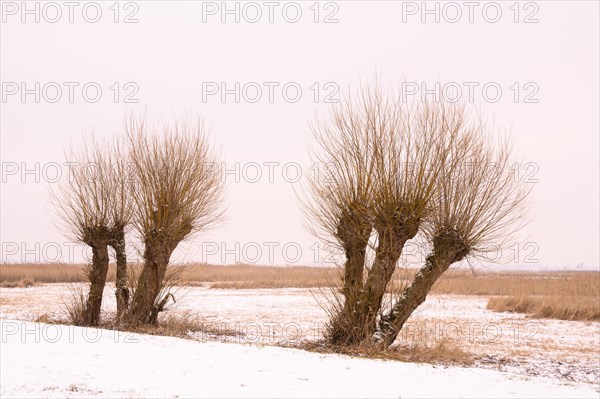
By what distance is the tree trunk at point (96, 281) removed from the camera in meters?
19.1

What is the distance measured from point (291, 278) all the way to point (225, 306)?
19.7m

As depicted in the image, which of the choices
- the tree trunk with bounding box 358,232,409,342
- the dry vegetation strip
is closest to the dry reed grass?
the dry vegetation strip

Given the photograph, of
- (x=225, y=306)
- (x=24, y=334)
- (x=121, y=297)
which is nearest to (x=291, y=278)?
(x=225, y=306)

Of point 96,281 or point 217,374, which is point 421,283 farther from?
point 96,281

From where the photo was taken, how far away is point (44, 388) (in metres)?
9.71

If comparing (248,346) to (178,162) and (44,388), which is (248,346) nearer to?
(44,388)

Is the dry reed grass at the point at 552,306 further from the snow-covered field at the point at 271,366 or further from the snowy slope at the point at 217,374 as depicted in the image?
the snowy slope at the point at 217,374

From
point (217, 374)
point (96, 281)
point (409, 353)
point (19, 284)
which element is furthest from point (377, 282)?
point (19, 284)

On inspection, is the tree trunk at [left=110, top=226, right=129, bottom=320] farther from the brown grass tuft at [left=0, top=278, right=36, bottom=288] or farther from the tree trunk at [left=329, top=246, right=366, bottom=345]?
the brown grass tuft at [left=0, top=278, right=36, bottom=288]

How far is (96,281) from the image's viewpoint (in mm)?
19203

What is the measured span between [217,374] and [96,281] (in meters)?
9.57

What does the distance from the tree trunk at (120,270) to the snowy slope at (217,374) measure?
15.2 ft

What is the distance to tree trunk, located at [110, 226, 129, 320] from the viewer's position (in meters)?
18.8

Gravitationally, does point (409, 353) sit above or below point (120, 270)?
below
